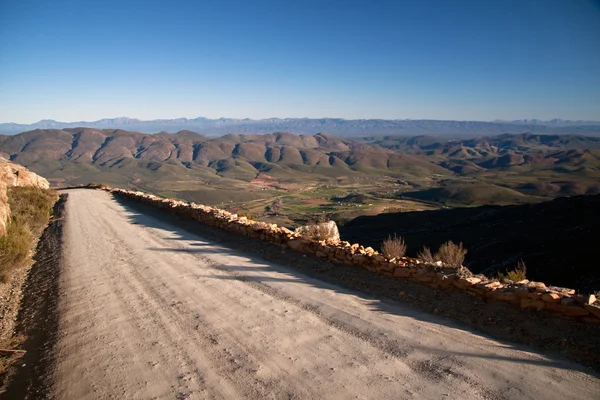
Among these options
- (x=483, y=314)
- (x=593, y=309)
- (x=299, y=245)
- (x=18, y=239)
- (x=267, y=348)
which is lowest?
(x=267, y=348)

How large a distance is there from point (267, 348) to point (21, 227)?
1375cm

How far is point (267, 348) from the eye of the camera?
236 inches

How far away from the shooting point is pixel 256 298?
8.01 meters

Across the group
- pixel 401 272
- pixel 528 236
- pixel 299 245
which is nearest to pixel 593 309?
pixel 401 272

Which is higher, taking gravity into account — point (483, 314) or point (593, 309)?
point (593, 309)

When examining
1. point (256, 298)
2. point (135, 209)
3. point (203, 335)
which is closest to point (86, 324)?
point (203, 335)

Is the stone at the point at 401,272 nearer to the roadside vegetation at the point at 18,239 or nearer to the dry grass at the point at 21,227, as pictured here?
the roadside vegetation at the point at 18,239

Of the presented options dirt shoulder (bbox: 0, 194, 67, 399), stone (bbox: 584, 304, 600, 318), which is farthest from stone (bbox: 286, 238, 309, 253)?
stone (bbox: 584, 304, 600, 318)

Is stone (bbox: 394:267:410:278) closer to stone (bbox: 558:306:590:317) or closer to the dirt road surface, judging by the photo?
the dirt road surface

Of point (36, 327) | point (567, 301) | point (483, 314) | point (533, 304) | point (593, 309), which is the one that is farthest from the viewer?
point (36, 327)

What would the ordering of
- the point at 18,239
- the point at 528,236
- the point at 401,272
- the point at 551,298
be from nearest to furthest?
the point at 551,298, the point at 401,272, the point at 18,239, the point at 528,236

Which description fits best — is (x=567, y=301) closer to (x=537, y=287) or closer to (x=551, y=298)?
(x=551, y=298)

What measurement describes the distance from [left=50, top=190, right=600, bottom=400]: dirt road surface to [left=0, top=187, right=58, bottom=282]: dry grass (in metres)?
2.35

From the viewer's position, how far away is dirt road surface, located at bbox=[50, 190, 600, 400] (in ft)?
16.1
